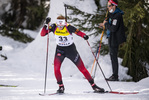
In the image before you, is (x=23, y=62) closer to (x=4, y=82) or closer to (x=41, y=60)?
(x=41, y=60)

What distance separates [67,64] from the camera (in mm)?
8383

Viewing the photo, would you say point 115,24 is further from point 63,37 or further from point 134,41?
point 134,41

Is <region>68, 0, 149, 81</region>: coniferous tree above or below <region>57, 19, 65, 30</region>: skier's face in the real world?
below

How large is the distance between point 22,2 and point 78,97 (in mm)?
14337

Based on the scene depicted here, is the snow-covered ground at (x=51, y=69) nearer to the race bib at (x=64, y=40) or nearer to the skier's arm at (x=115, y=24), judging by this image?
the race bib at (x=64, y=40)

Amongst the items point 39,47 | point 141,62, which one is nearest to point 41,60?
point 39,47

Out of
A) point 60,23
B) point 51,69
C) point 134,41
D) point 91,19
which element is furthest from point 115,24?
point 51,69

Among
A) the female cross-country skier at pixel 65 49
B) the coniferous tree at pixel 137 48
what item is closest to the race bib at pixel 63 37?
the female cross-country skier at pixel 65 49

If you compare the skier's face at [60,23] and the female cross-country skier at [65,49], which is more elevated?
the skier's face at [60,23]

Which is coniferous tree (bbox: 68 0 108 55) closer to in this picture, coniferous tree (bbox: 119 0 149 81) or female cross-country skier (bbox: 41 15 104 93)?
coniferous tree (bbox: 119 0 149 81)

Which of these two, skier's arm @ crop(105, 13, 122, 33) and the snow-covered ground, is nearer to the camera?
skier's arm @ crop(105, 13, 122, 33)

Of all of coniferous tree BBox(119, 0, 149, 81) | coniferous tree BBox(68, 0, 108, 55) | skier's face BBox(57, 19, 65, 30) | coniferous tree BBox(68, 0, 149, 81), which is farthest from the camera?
coniferous tree BBox(119, 0, 149, 81)

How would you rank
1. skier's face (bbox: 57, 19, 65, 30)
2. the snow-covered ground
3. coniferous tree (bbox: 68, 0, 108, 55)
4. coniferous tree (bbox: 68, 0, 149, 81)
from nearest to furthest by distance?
skier's face (bbox: 57, 19, 65, 30), the snow-covered ground, coniferous tree (bbox: 68, 0, 108, 55), coniferous tree (bbox: 68, 0, 149, 81)

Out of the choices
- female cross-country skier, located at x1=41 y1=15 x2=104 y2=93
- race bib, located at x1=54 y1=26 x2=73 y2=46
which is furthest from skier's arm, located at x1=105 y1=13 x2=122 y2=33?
race bib, located at x1=54 y1=26 x2=73 y2=46
